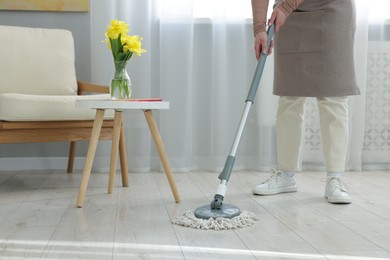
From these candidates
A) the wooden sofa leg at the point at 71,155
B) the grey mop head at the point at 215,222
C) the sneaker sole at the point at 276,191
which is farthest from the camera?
the wooden sofa leg at the point at 71,155

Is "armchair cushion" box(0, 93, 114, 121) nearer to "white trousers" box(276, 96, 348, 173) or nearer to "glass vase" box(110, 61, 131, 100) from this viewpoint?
"glass vase" box(110, 61, 131, 100)

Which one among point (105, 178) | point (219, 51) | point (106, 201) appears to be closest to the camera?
point (106, 201)

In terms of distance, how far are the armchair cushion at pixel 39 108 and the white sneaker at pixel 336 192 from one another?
929 millimetres

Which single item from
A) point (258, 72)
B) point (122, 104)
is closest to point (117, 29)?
point (122, 104)

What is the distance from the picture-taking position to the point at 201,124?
3.00 m

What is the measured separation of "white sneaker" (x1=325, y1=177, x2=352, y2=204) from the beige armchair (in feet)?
2.90

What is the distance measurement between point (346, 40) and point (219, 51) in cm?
91

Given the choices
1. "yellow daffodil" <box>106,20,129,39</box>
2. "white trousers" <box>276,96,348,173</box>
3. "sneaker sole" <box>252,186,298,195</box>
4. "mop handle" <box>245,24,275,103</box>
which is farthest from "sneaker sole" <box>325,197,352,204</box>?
"yellow daffodil" <box>106,20,129,39</box>

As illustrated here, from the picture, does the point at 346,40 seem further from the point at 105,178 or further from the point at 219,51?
the point at 105,178

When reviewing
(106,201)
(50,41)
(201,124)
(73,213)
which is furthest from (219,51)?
(73,213)

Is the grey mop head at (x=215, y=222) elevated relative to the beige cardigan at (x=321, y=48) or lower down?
lower down

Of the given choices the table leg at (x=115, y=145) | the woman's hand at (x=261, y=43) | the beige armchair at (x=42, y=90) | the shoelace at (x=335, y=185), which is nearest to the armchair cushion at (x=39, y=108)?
the beige armchair at (x=42, y=90)

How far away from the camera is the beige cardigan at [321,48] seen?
2119mm

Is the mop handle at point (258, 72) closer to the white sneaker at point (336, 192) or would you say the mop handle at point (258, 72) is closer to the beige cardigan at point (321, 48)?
the beige cardigan at point (321, 48)
